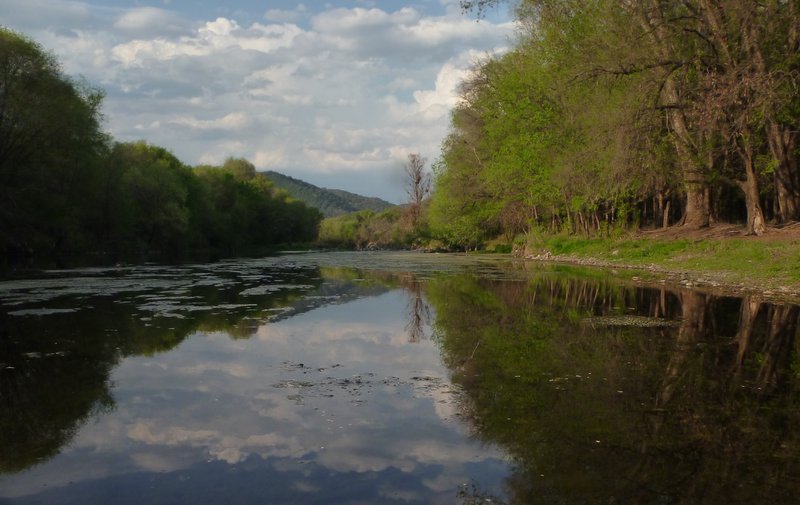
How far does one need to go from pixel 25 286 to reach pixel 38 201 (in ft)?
98.5

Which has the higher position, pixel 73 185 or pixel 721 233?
pixel 73 185

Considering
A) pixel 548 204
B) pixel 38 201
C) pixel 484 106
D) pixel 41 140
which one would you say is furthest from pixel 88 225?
pixel 548 204

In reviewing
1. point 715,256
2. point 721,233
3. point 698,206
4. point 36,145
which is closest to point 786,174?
point 721,233

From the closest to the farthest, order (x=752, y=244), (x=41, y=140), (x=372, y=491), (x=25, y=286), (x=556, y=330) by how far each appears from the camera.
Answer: (x=372, y=491) → (x=556, y=330) → (x=25, y=286) → (x=752, y=244) → (x=41, y=140)

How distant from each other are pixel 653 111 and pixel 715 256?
6717 millimetres

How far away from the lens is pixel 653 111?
26.8m

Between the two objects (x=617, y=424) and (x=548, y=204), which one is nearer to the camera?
(x=617, y=424)

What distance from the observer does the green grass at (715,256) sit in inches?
833

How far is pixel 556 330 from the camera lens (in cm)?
1291

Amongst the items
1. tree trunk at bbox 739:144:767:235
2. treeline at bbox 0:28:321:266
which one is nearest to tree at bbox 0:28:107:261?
treeline at bbox 0:28:321:266

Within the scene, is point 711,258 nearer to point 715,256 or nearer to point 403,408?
point 715,256

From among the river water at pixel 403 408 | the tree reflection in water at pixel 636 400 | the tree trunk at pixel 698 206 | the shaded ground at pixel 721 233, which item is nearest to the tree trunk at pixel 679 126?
the tree trunk at pixel 698 206

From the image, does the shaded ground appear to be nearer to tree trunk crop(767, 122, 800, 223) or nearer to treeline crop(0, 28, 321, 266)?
tree trunk crop(767, 122, 800, 223)

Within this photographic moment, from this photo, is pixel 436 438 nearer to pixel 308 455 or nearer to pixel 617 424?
pixel 308 455
